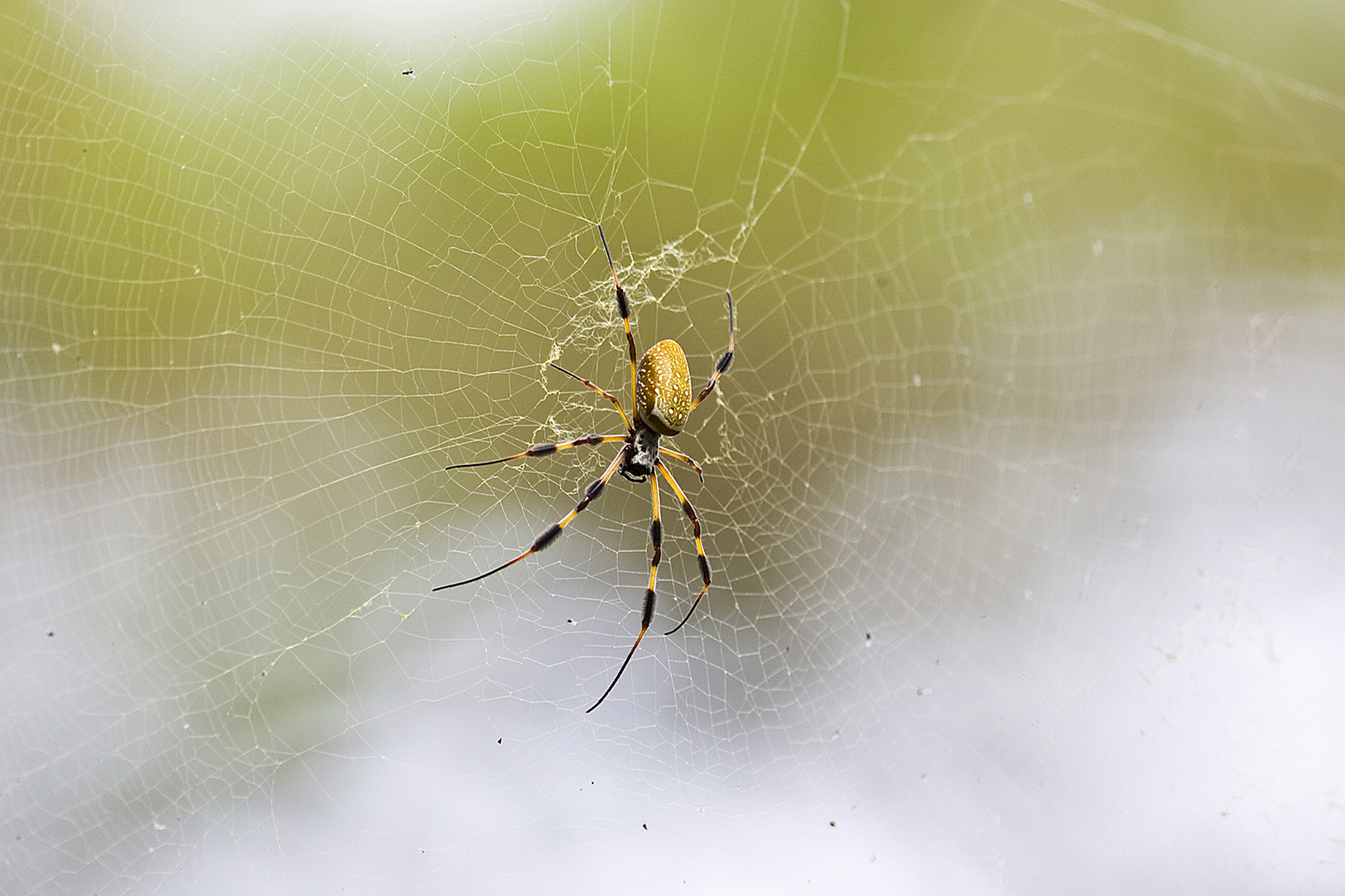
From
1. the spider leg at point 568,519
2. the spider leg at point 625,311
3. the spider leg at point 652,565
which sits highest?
the spider leg at point 625,311

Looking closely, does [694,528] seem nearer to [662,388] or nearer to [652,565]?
[652,565]

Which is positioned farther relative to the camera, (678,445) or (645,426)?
(678,445)

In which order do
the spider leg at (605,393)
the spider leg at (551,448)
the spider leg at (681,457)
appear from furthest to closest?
1. the spider leg at (681,457)
2. the spider leg at (605,393)
3. the spider leg at (551,448)

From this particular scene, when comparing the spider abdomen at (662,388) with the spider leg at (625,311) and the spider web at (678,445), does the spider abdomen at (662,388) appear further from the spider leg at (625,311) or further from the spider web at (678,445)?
the spider web at (678,445)

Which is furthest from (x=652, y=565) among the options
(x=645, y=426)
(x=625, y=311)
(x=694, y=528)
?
(x=625, y=311)

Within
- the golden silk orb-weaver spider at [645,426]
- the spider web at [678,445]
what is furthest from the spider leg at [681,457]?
the spider web at [678,445]

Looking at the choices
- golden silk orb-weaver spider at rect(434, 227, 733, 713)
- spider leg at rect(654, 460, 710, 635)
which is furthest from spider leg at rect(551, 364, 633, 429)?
spider leg at rect(654, 460, 710, 635)

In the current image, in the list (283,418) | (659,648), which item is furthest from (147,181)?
(659,648)
